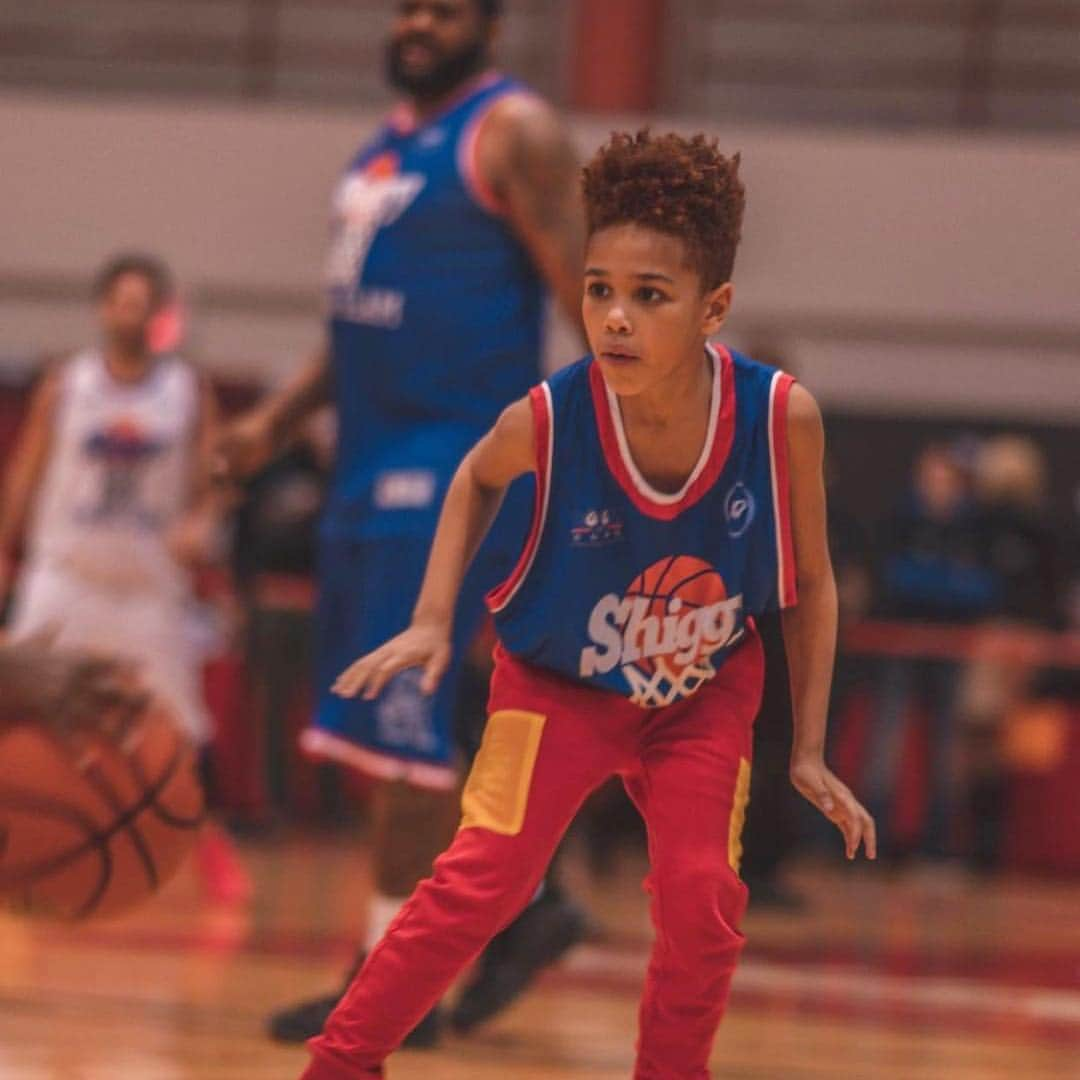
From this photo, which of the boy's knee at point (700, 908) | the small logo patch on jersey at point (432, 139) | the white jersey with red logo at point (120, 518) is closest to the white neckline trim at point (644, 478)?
the boy's knee at point (700, 908)

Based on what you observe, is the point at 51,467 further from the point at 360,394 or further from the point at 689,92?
the point at 689,92

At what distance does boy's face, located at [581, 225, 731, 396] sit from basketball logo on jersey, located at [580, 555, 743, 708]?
290 millimetres

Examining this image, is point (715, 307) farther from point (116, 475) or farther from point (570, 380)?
point (116, 475)

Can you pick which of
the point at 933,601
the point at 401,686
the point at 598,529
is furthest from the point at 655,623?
the point at 933,601

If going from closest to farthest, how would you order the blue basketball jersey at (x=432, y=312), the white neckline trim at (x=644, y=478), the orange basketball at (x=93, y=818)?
1. the white neckline trim at (x=644, y=478)
2. the orange basketball at (x=93, y=818)
3. the blue basketball jersey at (x=432, y=312)

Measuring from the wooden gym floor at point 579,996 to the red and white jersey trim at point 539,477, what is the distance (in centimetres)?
114

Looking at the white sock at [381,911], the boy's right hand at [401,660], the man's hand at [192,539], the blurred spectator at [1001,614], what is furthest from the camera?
the blurred spectator at [1001,614]

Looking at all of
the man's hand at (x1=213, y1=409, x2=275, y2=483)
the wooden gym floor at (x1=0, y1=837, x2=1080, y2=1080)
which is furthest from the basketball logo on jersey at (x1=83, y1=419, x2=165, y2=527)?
the man's hand at (x1=213, y1=409, x2=275, y2=483)

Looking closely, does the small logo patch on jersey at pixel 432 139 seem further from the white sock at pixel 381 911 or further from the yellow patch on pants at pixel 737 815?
the yellow patch on pants at pixel 737 815

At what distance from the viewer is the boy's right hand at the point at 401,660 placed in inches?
116

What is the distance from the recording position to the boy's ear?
10.2 ft

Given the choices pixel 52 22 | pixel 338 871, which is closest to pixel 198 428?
pixel 338 871

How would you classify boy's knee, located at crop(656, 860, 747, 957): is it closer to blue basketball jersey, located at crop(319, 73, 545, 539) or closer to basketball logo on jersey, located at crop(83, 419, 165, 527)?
blue basketball jersey, located at crop(319, 73, 545, 539)

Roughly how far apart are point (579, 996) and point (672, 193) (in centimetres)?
270
